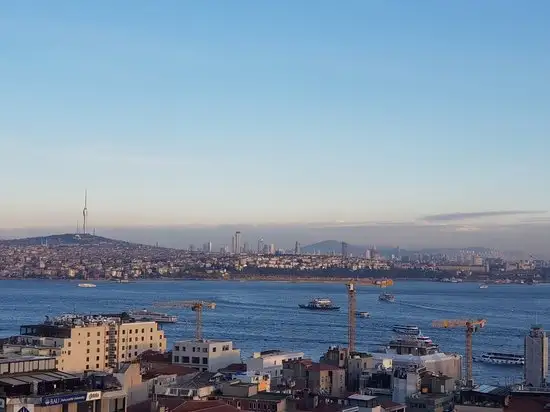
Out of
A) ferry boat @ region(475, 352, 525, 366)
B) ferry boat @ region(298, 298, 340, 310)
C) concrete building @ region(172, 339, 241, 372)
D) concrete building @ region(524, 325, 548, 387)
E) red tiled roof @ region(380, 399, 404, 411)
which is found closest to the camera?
red tiled roof @ region(380, 399, 404, 411)

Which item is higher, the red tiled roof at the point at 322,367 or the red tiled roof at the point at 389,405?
the red tiled roof at the point at 322,367

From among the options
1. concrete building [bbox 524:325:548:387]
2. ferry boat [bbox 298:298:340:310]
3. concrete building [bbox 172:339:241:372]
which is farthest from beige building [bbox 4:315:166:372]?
ferry boat [bbox 298:298:340:310]

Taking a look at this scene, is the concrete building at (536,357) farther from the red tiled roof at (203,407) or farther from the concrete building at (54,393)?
the concrete building at (54,393)

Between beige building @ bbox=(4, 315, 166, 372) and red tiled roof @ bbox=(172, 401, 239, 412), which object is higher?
red tiled roof @ bbox=(172, 401, 239, 412)

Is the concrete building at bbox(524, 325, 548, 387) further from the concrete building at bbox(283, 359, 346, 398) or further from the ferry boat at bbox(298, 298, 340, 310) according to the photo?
the ferry boat at bbox(298, 298, 340, 310)

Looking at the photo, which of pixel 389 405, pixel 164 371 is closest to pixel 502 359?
pixel 164 371

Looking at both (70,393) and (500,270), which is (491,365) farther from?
(500,270)

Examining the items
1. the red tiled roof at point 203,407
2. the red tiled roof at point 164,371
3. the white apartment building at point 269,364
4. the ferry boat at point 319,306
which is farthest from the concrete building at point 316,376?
the ferry boat at point 319,306
